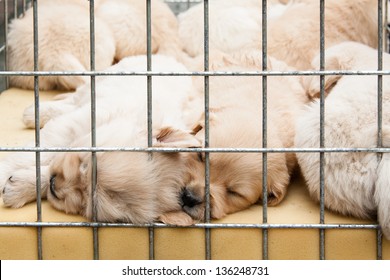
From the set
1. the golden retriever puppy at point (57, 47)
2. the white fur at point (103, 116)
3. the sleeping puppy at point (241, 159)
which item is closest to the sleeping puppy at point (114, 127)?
the white fur at point (103, 116)

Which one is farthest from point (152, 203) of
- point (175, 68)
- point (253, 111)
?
point (175, 68)

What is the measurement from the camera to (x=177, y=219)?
8.21ft

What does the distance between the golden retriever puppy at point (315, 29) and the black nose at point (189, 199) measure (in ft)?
5.09

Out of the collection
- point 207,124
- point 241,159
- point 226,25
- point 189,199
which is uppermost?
point 226,25

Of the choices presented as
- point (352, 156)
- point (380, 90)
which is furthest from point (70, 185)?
point (380, 90)

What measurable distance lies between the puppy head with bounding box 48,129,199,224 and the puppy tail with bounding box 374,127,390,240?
552 millimetres

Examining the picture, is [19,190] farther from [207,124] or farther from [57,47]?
[57,47]

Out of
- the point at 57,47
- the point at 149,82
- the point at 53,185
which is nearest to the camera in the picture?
the point at 149,82

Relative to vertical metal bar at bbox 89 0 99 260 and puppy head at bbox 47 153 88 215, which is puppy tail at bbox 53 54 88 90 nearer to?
puppy head at bbox 47 153 88 215

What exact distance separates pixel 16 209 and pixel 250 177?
754mm

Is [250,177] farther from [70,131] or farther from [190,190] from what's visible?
[70,131]

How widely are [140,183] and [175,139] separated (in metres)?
0.18

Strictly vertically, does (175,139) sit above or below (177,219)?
above

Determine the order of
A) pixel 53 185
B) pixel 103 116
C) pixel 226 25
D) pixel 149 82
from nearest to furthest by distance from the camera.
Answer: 1. pixel 149 82
2. pixel 53 185
3. pixel 103 116
4. pixel 226 25
